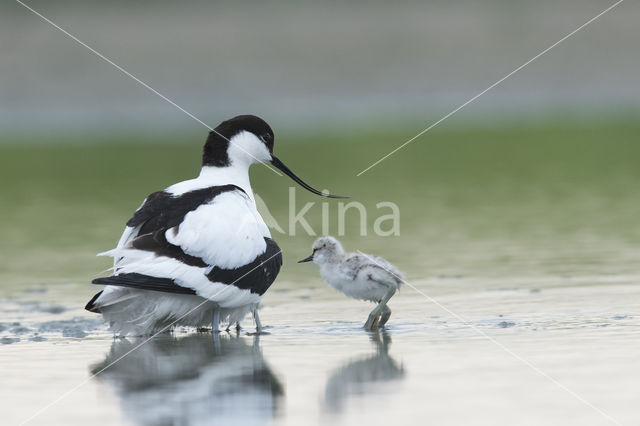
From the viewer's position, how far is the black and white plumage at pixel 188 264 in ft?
25.3

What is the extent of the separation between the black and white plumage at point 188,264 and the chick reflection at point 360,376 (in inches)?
46.0

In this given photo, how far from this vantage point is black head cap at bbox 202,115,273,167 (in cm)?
928

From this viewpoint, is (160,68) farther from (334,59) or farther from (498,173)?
(498,173)

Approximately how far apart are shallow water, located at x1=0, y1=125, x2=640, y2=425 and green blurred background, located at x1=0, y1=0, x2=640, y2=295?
93 millimetres

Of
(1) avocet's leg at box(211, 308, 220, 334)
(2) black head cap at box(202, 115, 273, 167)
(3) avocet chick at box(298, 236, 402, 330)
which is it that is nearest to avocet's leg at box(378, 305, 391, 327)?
(3) avocet chick at box(298, 236, 402, 330)

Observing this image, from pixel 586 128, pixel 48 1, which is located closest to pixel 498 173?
pixel 586 128

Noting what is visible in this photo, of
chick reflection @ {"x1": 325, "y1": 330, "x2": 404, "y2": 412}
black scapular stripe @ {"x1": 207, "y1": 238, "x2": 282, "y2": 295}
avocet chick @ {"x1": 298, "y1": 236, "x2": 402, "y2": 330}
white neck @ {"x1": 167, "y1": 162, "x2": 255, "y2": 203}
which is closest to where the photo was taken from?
chick reflection @ {"x1": 325, "y1": 330, "x2": 404, "y2": 412}

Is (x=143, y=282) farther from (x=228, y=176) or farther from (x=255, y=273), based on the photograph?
(x=228, y=176)

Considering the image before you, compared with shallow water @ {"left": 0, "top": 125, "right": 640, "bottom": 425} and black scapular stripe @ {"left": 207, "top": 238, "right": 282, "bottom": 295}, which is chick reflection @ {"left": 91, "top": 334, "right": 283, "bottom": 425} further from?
black scapular stripe @ {"left": 207, "top": 238, "right": 282, "bottom": 295}

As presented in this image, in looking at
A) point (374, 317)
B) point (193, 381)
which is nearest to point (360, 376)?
point (193, 381)

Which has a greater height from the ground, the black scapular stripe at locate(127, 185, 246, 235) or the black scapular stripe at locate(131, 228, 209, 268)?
the black scapular stripe at locate(127, 185, 246, 235)

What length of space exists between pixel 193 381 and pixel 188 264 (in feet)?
4.52

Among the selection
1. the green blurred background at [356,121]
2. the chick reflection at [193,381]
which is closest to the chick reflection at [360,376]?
the chick reflection at [193,381]

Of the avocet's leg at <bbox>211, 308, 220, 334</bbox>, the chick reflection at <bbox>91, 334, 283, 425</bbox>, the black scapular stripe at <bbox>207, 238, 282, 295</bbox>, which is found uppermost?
the black scapular stripe at <bbox>207, 238, 282, 295</bbox>
